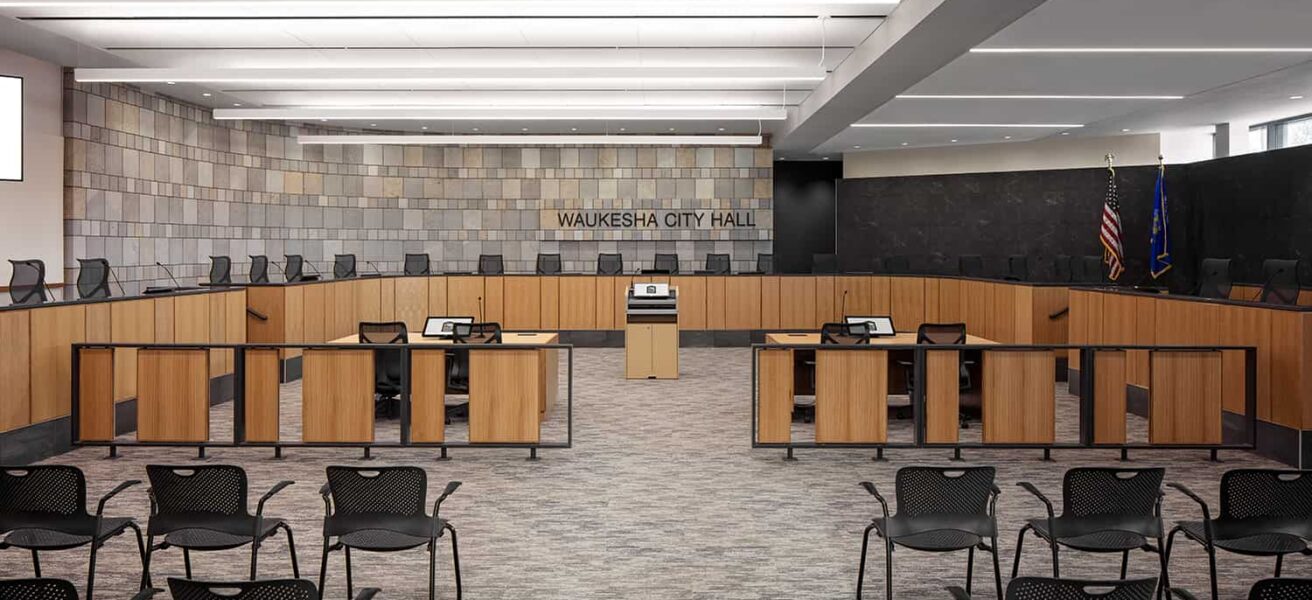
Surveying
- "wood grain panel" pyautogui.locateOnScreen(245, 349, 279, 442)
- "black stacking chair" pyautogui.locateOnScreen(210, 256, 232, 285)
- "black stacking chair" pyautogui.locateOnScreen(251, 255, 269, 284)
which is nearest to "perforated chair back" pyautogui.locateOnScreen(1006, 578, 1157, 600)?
"wood grain panel" pyautogui.locateOnScreen(245, 349, 279, 442)

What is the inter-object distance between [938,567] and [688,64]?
895cm

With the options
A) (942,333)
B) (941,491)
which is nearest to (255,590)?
(941,491)

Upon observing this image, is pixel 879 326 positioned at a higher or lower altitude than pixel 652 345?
higher

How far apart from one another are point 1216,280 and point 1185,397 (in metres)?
5.50

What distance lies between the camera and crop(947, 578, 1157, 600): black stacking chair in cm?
329

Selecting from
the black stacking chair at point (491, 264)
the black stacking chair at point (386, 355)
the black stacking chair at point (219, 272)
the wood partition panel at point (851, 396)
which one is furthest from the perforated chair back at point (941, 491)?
the black stacking chair at point (491, 264)

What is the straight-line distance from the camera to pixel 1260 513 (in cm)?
468

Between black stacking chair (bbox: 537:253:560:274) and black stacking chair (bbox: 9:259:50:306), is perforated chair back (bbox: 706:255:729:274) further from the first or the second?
black stacking chair (bbox: 9:259:50:306)

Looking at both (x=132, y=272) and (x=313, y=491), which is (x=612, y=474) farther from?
(x=132, y=272)

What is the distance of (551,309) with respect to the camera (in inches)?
695

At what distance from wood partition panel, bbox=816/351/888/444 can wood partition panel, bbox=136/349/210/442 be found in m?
4.61

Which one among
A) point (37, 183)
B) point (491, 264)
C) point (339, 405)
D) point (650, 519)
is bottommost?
point (650, 519)

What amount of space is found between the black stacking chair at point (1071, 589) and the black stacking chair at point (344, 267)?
14.4 m

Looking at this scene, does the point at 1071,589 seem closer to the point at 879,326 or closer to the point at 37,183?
the point at 879,326
